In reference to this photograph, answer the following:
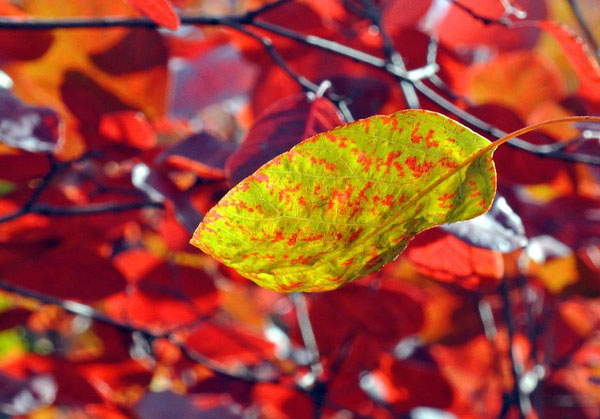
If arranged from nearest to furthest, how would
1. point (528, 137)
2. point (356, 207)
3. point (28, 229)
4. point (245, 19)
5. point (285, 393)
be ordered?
1. point (356, 207)
2. point (245, 19)
3. point (528, 137)
4. point (28, 229)
5. point (285, 393)

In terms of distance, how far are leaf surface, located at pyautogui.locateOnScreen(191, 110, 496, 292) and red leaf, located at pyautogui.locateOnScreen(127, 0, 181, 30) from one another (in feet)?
0.56

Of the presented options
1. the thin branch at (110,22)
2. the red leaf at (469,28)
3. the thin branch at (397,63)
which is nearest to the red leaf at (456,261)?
the thin branch at (397,63)

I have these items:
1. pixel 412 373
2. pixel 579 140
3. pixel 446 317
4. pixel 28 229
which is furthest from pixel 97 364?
pixel 579 140

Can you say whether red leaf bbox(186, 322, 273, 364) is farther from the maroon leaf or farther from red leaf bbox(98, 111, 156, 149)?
the maroon leaf

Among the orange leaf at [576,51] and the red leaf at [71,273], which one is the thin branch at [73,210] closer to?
the red leaf at [71,273]

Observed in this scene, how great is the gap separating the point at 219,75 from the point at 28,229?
357 mm

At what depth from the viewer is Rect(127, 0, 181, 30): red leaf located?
0.44m

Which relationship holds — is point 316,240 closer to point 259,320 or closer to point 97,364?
point 97,364

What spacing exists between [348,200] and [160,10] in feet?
0.64

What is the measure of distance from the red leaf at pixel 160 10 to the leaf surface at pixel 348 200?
0.17 metres

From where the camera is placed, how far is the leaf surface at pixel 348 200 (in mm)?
327

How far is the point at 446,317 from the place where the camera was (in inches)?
46.1

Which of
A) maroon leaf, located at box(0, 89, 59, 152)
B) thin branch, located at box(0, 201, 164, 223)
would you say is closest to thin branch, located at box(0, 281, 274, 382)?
thin branch, located at box(0, 201, 164, 223)

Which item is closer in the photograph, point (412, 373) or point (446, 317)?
point (412, 373)
